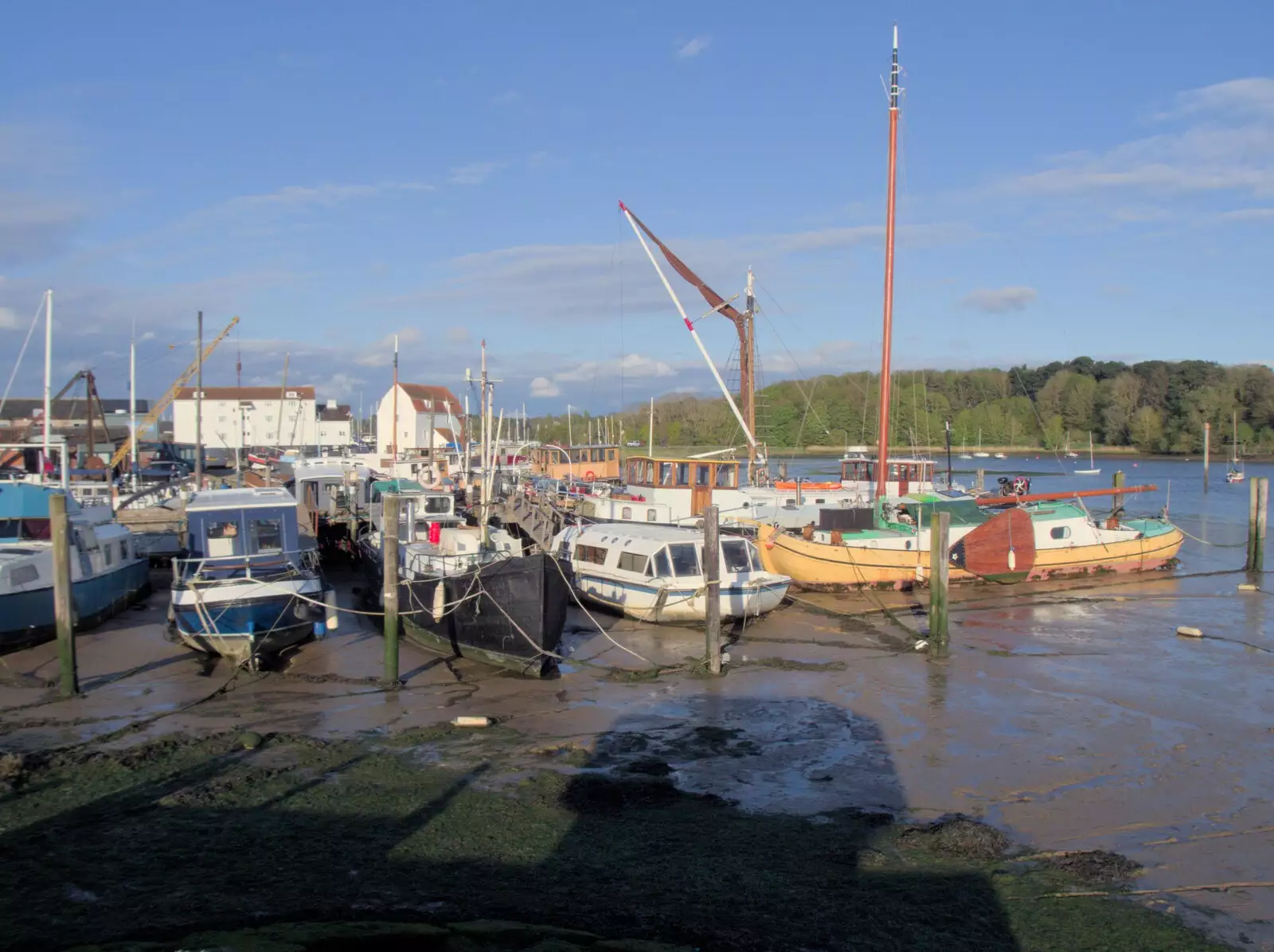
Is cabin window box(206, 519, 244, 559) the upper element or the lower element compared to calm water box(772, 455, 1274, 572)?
upper

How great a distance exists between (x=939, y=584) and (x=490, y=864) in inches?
479

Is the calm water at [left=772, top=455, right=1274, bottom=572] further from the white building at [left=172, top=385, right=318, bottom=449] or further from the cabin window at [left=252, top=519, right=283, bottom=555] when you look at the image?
the white building at [left=172, top=385, right=318, bottom=449]

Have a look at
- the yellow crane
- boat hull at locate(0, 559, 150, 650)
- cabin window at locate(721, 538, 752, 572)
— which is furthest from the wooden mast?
the yellow crane

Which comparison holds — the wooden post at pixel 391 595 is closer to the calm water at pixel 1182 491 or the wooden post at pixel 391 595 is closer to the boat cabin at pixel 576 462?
the calm water at pixel 1182 491

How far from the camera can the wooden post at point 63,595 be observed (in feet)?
49.8

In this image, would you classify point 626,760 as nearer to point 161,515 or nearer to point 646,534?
point 646,534

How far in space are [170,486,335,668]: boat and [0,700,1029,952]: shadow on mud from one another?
5078 mm

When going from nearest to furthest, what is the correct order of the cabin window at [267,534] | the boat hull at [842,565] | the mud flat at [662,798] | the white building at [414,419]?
the mud flat at [662,798] < the cabin window at [267,534] < the boat hull at [842,565] < the white building at [414,419]

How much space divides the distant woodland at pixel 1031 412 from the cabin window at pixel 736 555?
81524mm

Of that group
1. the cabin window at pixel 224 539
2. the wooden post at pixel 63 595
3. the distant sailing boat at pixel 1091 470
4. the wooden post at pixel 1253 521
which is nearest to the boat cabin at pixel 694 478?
the cabin window at pixel 224 539

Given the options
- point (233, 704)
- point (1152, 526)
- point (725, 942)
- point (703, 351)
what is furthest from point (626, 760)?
point (1152, 526)

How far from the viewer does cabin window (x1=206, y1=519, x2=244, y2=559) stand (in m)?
21.1

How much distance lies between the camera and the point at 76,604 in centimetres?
2056

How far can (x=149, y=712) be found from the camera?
15.3 meters
